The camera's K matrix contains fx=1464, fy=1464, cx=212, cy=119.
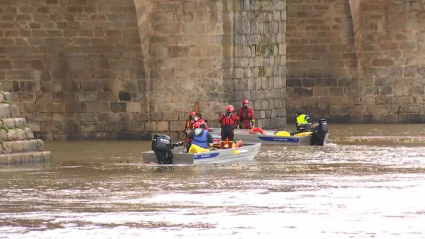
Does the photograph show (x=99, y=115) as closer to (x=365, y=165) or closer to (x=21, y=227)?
(x=365, y=165)

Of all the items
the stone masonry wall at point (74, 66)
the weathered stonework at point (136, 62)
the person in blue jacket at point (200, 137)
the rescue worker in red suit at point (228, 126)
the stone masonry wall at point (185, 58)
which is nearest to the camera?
the person in blue jacket at point (200, 137)

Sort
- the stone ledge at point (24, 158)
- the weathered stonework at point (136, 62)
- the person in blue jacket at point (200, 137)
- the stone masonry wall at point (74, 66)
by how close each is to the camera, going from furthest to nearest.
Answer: the stone masonry wall at point (74, 66)
the weathered stonework at point (136, 62)
the person in blue jacket at point (200, 137)
the stone ledge at point (24, 158)

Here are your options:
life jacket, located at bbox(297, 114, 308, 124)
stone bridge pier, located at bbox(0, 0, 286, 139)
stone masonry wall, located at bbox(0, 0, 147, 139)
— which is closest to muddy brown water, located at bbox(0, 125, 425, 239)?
life jacket, located at bbox(297, 114, 308, 124)

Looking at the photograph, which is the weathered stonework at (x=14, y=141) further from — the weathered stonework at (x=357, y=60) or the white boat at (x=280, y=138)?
the weathered stonework at (x=357, y=60)

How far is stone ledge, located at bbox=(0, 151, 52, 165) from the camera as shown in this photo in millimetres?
25294

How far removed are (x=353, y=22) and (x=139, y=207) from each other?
19.2 meters

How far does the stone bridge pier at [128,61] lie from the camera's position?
31.3 m

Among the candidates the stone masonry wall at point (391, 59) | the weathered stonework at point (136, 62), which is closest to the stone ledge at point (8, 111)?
the weathered stonework at point (136, 62)

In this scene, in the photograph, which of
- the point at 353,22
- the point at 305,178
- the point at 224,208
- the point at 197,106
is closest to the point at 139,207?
the point at 224,208

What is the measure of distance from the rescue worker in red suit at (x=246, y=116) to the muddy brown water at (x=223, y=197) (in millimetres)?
1426

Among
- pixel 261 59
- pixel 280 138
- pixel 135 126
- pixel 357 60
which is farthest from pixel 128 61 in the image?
pixel 357 60

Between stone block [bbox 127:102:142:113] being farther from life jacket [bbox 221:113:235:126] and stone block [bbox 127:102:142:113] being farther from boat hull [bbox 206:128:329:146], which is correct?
life jacket [bbox 221:113:235:126]

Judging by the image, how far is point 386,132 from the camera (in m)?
→ 35.2

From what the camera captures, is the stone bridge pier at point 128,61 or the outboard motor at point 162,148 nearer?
the outboard motor at point 162,148
